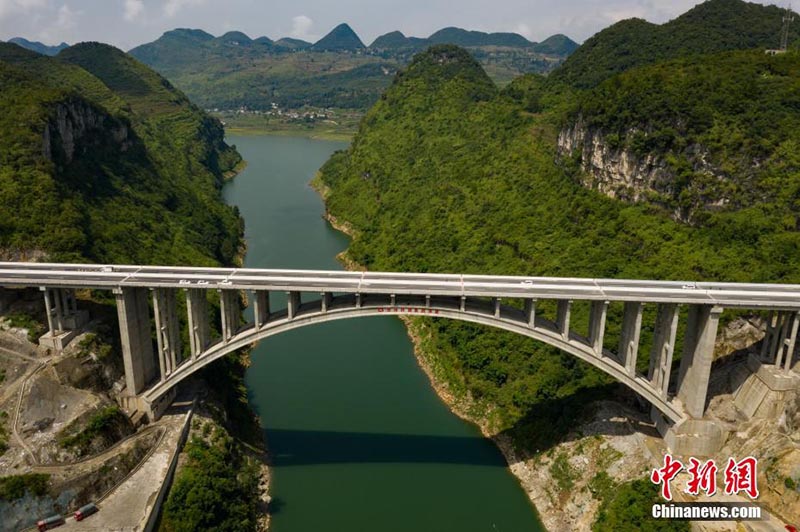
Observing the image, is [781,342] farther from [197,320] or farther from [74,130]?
[74,130]

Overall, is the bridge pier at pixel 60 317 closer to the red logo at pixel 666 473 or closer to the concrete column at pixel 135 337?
the concrete column at pixel 135 337

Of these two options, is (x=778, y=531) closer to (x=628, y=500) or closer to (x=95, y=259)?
(x=628, y=500)

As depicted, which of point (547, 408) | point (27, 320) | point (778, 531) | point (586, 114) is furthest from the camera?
point (586, 114)

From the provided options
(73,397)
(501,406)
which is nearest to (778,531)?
(501,406)

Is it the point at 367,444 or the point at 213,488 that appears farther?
the point at 367,444

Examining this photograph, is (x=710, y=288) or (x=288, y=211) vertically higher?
(x=710, y=288)

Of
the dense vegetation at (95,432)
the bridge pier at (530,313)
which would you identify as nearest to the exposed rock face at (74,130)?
the dense vegetation at (95,432)

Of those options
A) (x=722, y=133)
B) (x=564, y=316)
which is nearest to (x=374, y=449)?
(x=564, y=316)
